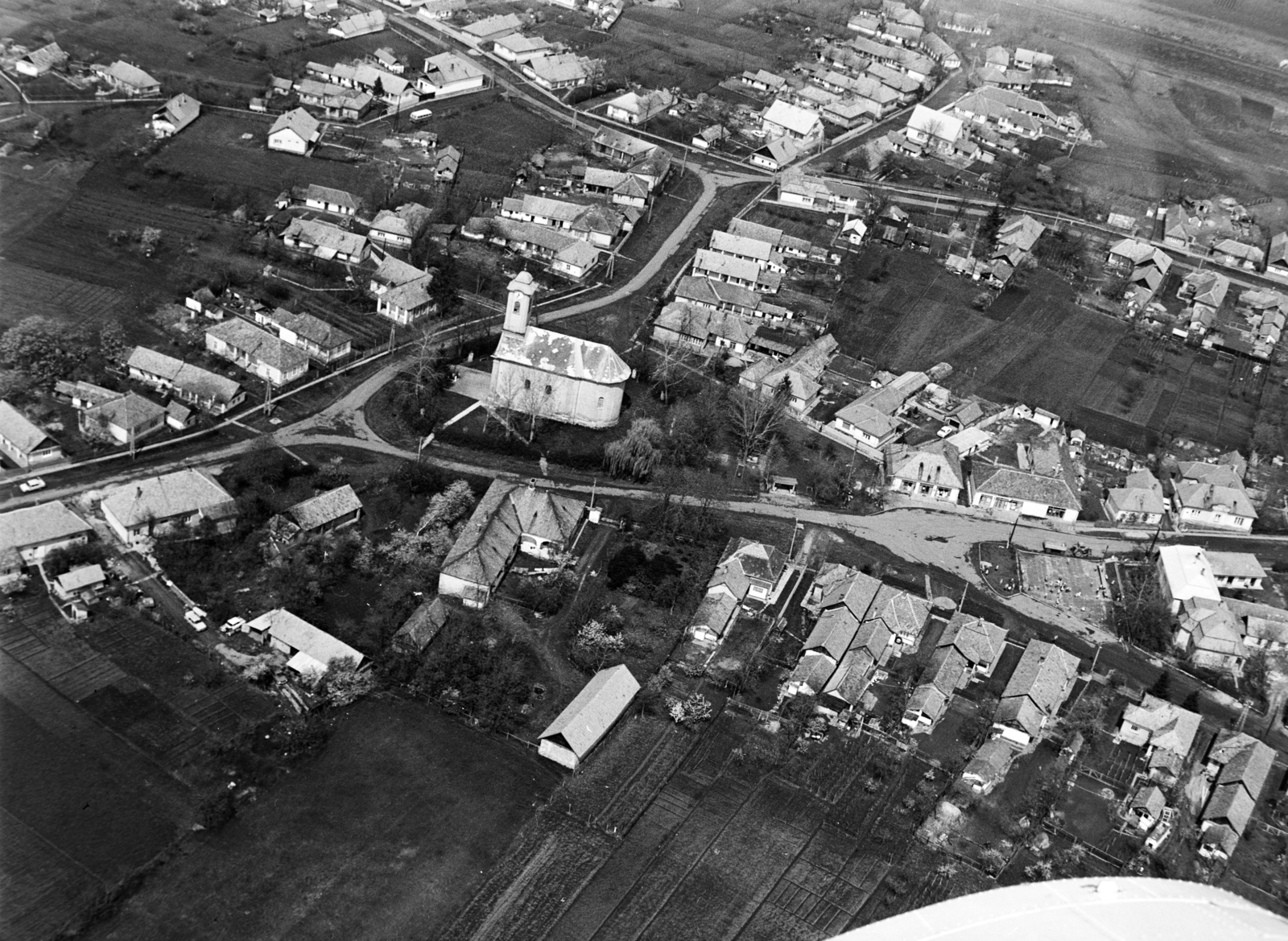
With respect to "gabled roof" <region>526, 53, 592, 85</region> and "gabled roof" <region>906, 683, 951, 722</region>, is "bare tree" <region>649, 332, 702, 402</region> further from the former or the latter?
"gabled roof" <region>526, 53, 592, 85</region>

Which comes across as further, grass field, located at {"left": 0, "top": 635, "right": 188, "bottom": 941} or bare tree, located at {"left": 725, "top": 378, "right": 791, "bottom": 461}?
bare tree, located at {"left": 725, "top": 378, "right": 791, "bottom": 461}

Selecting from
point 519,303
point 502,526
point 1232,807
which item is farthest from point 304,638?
point 1232,807

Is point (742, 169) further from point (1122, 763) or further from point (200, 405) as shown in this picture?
point (1122, 763)

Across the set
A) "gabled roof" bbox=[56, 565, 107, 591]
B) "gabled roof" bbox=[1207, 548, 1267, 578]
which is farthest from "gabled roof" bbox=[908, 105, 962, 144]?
"gabled roof" bbox=[56, 565, 107, 591]

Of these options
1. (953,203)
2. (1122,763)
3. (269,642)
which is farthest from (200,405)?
(953,203)

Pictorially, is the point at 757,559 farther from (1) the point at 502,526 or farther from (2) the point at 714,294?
(2) the point at 714,294
